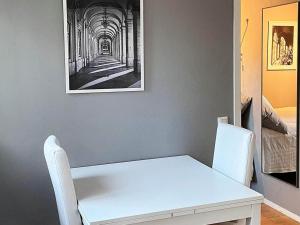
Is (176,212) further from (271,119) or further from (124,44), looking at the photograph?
(271,119)

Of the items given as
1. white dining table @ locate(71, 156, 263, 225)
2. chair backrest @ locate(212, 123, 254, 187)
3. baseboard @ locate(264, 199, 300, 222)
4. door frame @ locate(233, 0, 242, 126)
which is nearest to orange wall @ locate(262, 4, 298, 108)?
door frame @ locate(233, 0, 242, 126)

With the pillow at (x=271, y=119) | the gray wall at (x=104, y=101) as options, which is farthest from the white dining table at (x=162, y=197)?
the pillow at (x=271, y=119)

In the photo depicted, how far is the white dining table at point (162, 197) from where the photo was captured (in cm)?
194

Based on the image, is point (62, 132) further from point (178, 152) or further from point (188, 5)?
point (188, 5)

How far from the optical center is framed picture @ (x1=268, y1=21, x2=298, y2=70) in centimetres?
366

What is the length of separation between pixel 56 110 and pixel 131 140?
0.55 metres

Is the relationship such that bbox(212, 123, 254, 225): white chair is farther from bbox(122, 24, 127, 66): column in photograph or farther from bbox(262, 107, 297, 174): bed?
bbox(262, 107, 297, 174): bed

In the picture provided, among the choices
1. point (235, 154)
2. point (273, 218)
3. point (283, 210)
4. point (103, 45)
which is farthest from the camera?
point (283, 210)

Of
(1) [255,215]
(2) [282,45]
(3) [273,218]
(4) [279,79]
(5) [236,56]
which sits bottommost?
(3) [273,218]

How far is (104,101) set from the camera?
2730 mm

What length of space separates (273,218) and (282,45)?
1609mm

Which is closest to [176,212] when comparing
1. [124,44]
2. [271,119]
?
[124,44]

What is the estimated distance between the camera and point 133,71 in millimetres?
2752

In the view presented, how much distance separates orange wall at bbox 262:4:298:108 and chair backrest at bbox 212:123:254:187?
50.5 inches
